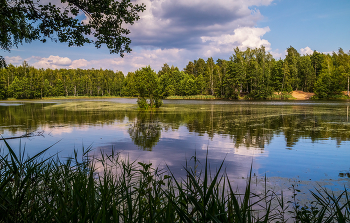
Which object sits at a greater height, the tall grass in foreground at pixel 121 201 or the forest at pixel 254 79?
the forest at pixel 254 79

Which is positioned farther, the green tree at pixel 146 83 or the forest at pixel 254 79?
the forest at pixel 254 79

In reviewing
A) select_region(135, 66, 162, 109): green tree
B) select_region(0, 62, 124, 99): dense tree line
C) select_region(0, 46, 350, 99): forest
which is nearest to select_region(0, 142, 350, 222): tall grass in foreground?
select_region(135, 66, 162, 109): green tree

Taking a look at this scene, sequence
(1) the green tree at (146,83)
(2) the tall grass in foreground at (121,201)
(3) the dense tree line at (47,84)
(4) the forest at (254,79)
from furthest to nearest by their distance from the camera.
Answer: (3) the dense tree line at (47,84), (4) the forest at (254,79), (1) the green tree at (146,83), (2) the tall grass in foreground at (121,201)

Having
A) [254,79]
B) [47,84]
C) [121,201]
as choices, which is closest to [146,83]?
[121,201]

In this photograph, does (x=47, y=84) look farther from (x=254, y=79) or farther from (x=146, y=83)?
(x=146, y=83)

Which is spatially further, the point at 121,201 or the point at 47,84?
the point at 47,84

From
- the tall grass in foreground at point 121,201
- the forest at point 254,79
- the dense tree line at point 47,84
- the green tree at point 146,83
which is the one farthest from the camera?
the dense tree line at point 47,84

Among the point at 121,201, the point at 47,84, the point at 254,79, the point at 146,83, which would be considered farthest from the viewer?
the point at 47,84

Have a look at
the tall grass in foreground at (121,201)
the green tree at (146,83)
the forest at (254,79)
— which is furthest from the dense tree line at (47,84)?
the tall grass in foreground at (121,201)

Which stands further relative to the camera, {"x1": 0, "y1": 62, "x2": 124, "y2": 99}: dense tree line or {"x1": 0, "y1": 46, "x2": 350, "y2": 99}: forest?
{"x1": 0, "y1": 62, "x2": 124, "y2": 99}: dense tree line

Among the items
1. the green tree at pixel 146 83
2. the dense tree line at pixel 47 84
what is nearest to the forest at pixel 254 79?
the dense tree line at pixel 47 84

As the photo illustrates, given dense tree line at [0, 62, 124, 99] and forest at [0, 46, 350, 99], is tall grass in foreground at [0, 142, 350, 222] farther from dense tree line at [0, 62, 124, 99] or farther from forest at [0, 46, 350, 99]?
dense tree line at [0, 62, 124, 99]

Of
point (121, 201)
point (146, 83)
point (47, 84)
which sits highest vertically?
point (47, 84)

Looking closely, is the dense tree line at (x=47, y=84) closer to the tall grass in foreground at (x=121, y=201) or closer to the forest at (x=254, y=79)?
the forest at (x=254, y=79)
